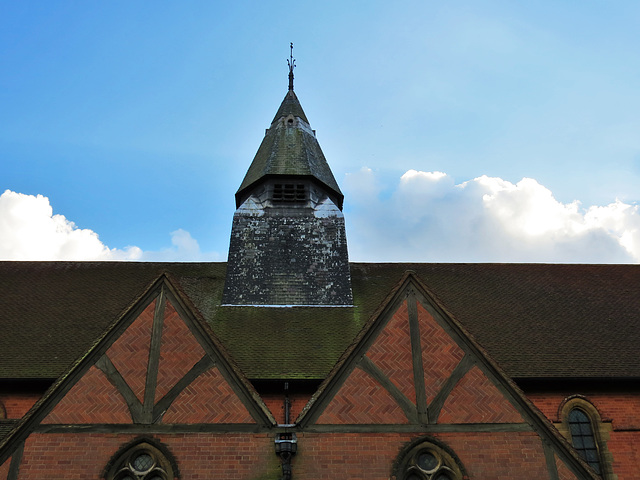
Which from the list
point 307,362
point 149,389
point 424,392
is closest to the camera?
point 149,389

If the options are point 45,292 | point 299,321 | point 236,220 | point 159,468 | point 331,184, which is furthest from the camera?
point 331,184

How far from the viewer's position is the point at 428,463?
9859 mm

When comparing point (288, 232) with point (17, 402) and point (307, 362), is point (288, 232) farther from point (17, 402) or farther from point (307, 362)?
point (17, 402)

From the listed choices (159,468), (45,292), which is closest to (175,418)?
(159,468)

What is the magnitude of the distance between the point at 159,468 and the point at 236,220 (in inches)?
449

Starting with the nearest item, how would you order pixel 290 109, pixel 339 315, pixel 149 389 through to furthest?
pixel 149 389
pixel 339 315
pixel 290 109

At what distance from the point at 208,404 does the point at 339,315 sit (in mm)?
7490

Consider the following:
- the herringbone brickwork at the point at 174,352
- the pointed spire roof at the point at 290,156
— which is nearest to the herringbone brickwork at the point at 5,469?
the herringbone brickwork at the point at 174,352

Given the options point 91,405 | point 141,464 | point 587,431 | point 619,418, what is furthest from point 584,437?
point 91,405

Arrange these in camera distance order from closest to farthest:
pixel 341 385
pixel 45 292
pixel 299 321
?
pixel 341 385, pixel 299 321, pixel 45 292

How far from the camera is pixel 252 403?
32.6 ft

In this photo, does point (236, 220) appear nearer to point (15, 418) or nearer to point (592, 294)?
point (15, 418)

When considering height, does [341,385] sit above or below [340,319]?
below

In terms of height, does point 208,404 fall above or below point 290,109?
below
